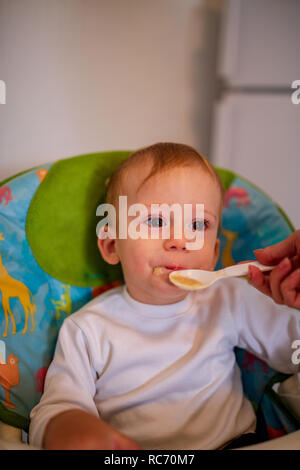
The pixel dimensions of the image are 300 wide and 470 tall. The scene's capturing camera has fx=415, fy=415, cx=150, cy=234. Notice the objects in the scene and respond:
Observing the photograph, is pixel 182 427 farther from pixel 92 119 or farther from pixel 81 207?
pixel 92 119

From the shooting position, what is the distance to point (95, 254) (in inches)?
37.1

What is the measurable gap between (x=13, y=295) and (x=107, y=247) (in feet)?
0.70

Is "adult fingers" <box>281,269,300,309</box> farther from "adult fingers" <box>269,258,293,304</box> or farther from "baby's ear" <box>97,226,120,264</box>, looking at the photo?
"baby's ear" <box>97,226,120,264</box>

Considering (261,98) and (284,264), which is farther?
(261,98)

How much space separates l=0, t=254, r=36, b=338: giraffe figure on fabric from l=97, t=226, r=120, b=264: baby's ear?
173 millimetres

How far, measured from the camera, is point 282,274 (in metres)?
0.69

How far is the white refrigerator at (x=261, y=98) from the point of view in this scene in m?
1.41

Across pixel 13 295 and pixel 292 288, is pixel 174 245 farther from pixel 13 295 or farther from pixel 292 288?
pixel 13 295

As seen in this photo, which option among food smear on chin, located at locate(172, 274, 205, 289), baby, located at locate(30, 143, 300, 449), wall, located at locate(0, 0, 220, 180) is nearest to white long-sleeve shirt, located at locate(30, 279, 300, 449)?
baby, located at locate(30, 143, 300, 449)

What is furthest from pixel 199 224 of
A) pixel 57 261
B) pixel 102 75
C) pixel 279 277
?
pixel 102 75

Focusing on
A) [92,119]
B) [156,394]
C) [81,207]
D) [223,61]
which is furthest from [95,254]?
[223,61]

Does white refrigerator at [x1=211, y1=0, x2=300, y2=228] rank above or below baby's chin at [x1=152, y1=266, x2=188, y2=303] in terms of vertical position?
above

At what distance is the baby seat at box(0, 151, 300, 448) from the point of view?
79 centimetres

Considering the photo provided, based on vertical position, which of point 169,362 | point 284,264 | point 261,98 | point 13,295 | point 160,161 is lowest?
point 169,362
